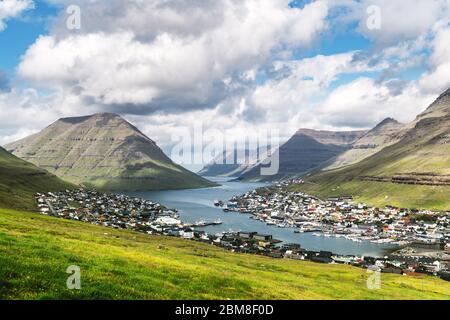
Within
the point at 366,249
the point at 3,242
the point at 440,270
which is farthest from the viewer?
the point at 366,249

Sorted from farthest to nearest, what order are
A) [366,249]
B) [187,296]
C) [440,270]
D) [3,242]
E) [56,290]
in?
[366,249], [440,270], [3,242], [187,296], [56,290]

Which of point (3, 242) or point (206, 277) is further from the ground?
point (3, 242)
